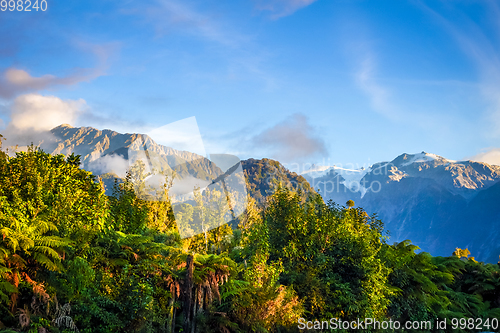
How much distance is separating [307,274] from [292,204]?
147 inches

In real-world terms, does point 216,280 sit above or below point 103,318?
above

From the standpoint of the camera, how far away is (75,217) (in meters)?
12.8

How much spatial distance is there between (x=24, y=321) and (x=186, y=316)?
196 inches

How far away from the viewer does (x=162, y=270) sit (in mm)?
13367

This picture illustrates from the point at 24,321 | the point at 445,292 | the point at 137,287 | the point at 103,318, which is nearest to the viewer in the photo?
the point at 24,321

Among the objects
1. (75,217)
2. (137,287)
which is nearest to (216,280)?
(137,287)

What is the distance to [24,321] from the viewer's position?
31.5 ft

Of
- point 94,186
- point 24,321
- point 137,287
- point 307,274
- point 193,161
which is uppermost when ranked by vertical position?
point 193,161

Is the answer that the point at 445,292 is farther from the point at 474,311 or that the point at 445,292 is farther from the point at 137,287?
the point at 137,287

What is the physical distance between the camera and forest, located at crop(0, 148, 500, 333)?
1044cm

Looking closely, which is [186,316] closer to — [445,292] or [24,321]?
[24,321]

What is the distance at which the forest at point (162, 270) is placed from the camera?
10.4 meters

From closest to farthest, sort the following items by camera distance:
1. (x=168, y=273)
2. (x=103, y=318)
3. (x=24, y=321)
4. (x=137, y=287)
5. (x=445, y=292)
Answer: (x=24, y=321), (x=103, y=318), (x=137, y=287), (x=168, y=273), (x=445, y=292)

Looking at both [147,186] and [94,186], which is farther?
[147,186]
